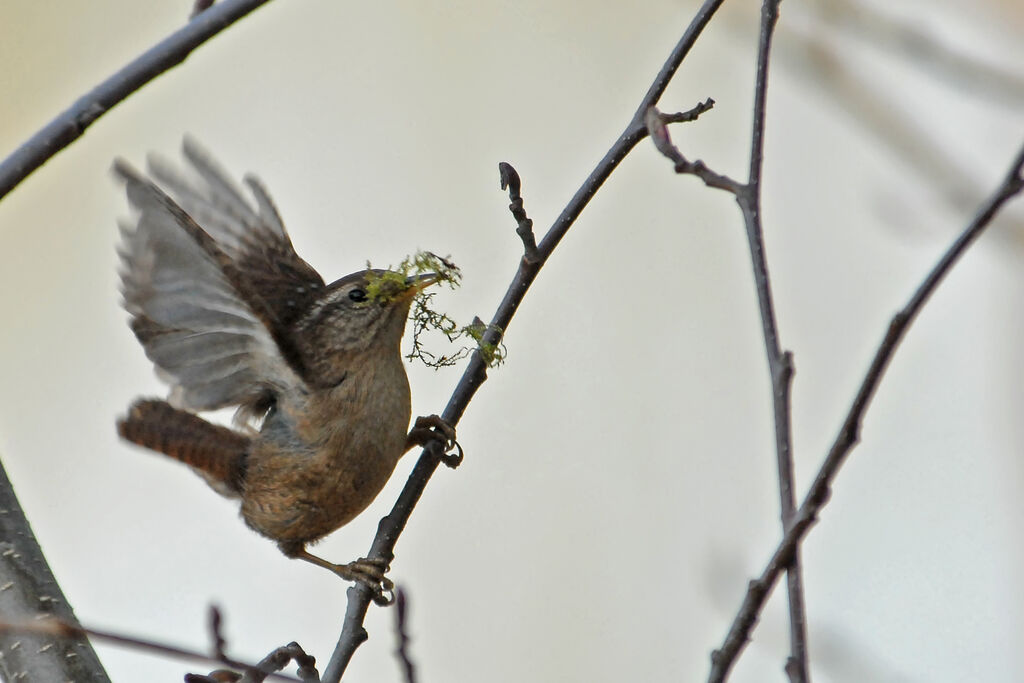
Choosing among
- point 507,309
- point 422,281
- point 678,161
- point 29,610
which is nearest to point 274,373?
point 422,281

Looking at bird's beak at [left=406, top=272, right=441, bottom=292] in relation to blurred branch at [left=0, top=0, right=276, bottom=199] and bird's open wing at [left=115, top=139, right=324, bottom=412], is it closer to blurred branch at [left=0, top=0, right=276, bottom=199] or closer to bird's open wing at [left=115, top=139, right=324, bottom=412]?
bird's open wing at [left=115, top=139, right=324, bottom=412]

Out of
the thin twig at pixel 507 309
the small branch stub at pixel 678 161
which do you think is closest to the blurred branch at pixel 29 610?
the thin twig at pixel 507 309

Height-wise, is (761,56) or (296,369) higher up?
(761,56)

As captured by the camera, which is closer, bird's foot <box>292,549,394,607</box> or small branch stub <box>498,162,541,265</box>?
small branch stub <box>498,162,541,265</box>

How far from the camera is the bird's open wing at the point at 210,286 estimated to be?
215 cm

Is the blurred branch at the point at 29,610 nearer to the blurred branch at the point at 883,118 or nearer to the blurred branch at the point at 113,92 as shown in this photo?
the blurred branch at the point at 113,92

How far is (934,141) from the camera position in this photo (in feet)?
8.18

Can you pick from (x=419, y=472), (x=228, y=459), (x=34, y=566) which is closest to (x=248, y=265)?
(x=228, y=459)

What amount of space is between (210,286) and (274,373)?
42 cm

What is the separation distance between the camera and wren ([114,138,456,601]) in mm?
2398

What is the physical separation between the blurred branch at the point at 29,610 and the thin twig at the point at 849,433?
1194 mm

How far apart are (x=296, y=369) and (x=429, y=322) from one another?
322 mm

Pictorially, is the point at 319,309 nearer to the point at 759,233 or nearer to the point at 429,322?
the point at 429,322

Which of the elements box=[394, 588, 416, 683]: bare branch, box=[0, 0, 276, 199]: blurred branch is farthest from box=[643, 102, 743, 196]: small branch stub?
box=[394, 588, 416, 683]: bare branch
